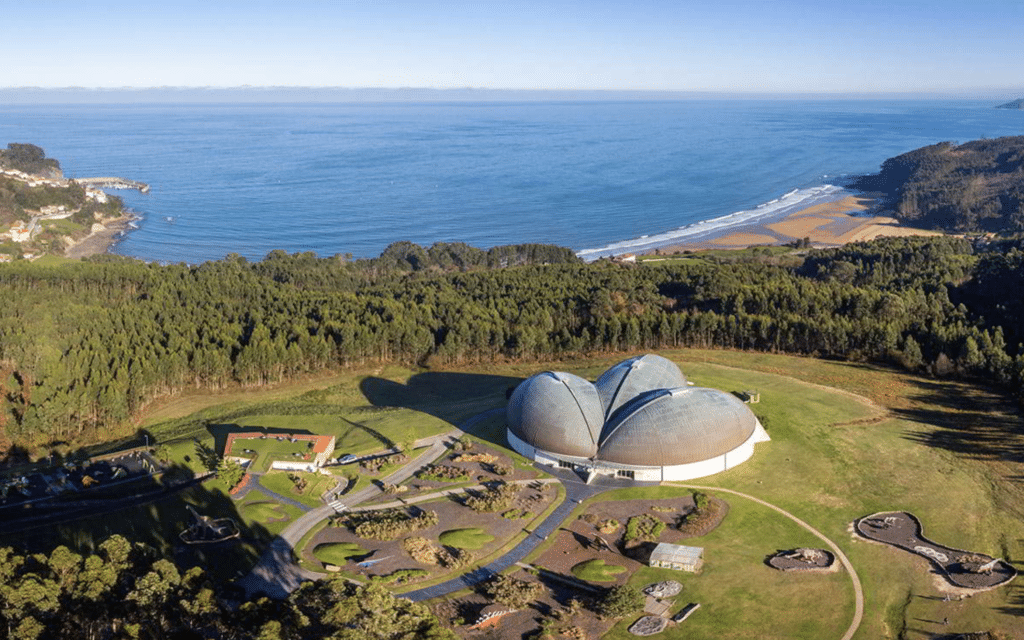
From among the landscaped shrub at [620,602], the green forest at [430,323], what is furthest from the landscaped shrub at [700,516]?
the green forest at [430,323]

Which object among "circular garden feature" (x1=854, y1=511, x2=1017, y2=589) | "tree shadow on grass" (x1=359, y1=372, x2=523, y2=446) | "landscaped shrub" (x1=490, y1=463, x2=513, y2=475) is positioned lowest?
"tree shadow on grass" (x1=359, y1=372, x2=523, y2=446)

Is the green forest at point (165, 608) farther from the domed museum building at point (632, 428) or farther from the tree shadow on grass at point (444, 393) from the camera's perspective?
the tree shadow on grass at point (444, 393)

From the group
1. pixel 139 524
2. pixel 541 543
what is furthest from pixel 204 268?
pixel 541 543

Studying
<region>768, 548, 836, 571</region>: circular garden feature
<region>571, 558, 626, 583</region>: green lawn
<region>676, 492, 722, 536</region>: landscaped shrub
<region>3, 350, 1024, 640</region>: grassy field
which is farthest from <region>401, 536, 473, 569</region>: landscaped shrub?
<region>768, 548, 836, 571</region>: circular garden feature

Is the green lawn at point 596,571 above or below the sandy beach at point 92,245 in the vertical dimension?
below

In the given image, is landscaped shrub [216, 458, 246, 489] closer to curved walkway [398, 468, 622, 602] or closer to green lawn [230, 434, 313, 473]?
green lawn [230, 434, 313, 473]

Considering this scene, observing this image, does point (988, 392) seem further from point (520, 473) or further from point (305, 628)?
point (305, 628)
